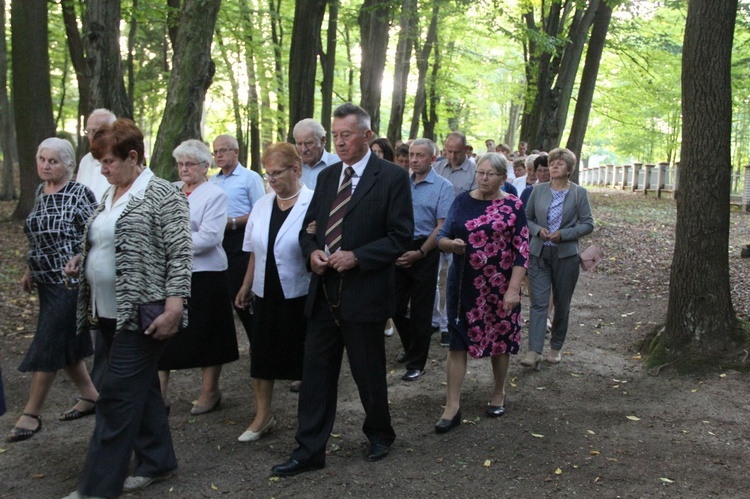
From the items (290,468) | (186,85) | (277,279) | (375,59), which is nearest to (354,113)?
(277,279)

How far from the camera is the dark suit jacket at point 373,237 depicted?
4594 millimetres

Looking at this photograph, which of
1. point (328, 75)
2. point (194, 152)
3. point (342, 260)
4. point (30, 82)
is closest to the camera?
point (342, 260)

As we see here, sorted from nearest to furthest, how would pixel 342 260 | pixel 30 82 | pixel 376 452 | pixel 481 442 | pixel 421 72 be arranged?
pixel 342 260
pixel 376 452
pixel 481 442
pixel 30 82
pixel 421 72

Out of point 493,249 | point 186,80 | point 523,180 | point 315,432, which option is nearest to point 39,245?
point 315,432

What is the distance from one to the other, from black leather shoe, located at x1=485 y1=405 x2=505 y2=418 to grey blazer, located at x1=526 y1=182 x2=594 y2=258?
2.01 metres

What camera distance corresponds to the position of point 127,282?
13.1ft

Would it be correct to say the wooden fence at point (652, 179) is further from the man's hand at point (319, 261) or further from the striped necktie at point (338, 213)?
the man's hand at point (319, 261)

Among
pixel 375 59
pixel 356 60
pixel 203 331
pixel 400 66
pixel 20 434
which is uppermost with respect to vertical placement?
pixel 356 60

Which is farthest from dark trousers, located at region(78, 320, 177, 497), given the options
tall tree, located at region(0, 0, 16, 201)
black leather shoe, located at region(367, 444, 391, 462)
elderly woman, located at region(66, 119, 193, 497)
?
tall tree, located at region(0, 0, 16, 201)

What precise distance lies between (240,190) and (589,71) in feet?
49.3

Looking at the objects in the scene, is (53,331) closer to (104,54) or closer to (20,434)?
(20,434)

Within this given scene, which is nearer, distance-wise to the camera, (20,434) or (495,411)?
(20,434)

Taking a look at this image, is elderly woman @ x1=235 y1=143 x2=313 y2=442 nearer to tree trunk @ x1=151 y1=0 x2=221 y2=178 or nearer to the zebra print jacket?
the zebra print jacket

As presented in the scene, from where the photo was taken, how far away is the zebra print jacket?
13.1ft
